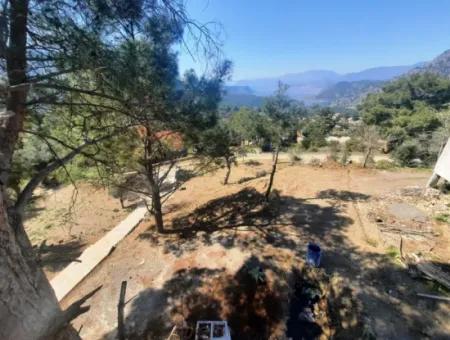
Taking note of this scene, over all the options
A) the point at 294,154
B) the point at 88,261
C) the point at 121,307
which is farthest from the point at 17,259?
the point at 294,154

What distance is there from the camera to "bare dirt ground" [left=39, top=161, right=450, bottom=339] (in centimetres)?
422

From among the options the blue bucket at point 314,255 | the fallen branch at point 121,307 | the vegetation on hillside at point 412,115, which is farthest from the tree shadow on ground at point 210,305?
the vegetation on hillside at point 412,115

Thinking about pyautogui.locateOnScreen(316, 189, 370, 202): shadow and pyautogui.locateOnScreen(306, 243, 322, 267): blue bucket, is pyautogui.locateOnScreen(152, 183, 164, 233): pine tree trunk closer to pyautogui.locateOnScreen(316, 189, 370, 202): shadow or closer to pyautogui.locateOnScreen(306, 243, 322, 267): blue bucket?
pyautogui.locateOnScreen(306, 243, 322, 267): blue bucket

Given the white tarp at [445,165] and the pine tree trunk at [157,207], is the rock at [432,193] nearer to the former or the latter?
the white tarp at [445,165]

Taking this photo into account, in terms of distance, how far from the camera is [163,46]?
296cm

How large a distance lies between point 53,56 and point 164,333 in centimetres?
408

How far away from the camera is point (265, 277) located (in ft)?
16.9

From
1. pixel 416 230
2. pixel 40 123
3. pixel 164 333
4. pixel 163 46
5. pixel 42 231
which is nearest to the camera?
pixel 163 46

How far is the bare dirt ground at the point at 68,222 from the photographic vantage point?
758 cm

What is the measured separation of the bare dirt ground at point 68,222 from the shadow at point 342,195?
7.51 m

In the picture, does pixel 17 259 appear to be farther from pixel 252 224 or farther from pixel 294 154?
pixel 294 154

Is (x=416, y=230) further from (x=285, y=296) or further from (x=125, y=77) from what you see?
(x=125, y=77)

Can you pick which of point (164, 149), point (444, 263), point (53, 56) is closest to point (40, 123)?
point (53, 56)

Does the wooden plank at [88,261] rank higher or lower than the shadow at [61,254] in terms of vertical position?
higher
